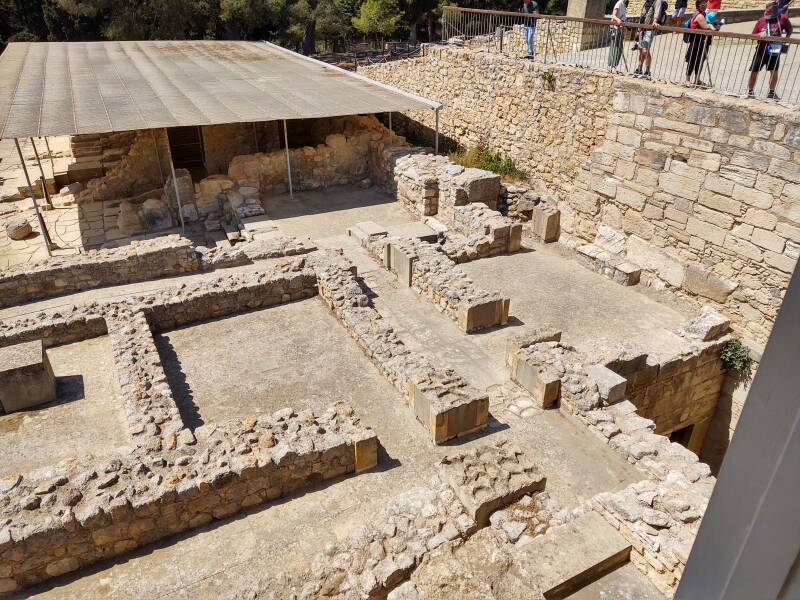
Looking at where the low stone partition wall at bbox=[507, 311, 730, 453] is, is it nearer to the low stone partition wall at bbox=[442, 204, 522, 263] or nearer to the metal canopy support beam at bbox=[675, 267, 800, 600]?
the low stone partition wall at bbox=[442, 204, 522, 263]

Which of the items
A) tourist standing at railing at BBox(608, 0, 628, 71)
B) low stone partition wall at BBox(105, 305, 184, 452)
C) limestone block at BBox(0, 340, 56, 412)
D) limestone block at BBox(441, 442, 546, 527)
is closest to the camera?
limestone block at BBox(441, 442, 546, 527)

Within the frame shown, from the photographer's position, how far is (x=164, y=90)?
1619cm

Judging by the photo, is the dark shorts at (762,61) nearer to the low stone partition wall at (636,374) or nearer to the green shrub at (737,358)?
the low stone partition wall at (636,374)

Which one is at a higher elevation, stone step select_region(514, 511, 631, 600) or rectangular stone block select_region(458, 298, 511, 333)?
stone step select_region(514, 511, 631, 600)

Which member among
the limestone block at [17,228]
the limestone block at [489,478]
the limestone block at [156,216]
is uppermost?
the limestone block at [489,478]

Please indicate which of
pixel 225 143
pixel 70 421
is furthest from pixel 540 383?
pixel 225 143

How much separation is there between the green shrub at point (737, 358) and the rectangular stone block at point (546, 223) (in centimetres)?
455

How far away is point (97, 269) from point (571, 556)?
9.39 m

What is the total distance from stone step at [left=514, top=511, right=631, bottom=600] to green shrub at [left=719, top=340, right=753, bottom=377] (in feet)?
18.1

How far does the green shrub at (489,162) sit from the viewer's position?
1525 cm

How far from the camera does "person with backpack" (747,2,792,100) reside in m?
9.39

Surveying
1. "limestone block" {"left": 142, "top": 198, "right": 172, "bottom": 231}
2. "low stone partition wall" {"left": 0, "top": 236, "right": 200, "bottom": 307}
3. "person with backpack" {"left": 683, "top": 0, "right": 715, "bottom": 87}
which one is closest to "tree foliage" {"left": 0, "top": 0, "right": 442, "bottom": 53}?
"limestone block" {"left": 142, "top": 198, "right": 172, "bottom": 231}

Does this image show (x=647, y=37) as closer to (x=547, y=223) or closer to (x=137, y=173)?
(x=547, y=223)

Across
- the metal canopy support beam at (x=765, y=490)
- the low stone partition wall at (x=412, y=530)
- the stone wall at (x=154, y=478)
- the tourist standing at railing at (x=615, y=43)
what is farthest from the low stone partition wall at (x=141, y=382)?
the tourist standing at railing at (x=615, y=43)
